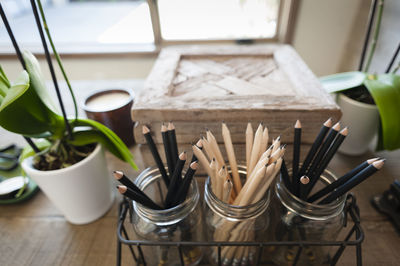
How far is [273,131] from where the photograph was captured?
11.5 inches

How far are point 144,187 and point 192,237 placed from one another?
7 centimetres

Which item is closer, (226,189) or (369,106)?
(226,189)

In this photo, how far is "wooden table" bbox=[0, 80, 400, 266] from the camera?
28 cm

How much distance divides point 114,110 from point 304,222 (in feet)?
0.96

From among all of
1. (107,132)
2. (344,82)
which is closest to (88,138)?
(107,132)

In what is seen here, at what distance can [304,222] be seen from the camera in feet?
0.76

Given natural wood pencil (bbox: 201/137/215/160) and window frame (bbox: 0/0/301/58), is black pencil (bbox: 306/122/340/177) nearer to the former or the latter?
natural wood pencil (bbox: 201/137/215/160)

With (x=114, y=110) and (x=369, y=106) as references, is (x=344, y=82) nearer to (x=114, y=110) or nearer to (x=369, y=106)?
(x=369, y=106)

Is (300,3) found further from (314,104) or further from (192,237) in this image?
(192,237)

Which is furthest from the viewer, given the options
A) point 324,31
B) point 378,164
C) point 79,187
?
point 324,31

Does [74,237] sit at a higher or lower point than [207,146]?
lower

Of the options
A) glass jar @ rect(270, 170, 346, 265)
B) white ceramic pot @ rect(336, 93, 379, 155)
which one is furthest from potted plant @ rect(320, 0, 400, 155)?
glass jar @ rect(270, 170, 346, 265)

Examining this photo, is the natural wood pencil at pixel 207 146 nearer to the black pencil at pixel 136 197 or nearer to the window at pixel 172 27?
the black pencil at pixel 136 197

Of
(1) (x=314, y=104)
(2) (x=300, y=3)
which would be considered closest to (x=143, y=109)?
Answer: (1) (x=314, y=104)
